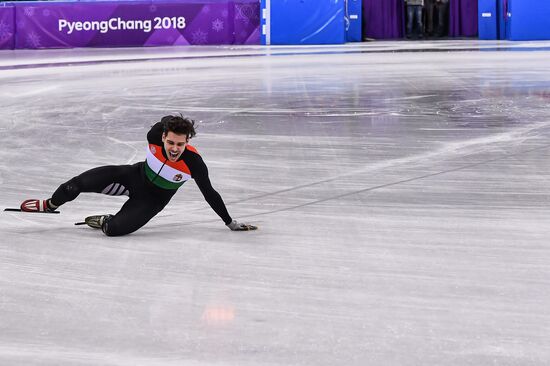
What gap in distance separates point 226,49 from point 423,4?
6579mm

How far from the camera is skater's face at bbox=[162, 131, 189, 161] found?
483 centimetres

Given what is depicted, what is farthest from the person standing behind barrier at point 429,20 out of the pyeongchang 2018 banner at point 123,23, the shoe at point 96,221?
the shoe at point 96,221

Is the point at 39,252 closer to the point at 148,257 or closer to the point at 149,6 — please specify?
the point at 148,257

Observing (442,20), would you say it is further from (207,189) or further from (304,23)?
(207,189)

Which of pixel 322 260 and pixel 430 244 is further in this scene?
pixel 430 244

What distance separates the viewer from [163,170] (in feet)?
16.6

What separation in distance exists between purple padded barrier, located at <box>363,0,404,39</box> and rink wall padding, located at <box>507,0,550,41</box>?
3537 millimetres

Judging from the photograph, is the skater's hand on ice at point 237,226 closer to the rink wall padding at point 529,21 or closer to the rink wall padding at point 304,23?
the rink wall padding at point 304,23

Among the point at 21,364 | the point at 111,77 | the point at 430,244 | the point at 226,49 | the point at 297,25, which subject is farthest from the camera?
the point at 297,25

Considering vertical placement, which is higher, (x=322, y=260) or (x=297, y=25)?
(x=297, y=25)

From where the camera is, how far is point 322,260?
4.45 meters

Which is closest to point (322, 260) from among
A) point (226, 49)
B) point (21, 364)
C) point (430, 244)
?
point (430, 244)

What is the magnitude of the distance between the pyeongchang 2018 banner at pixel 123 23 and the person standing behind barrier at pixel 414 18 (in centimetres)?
442

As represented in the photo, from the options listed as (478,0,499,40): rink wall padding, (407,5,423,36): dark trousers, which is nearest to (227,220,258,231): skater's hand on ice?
(478,0,499,40): rink wall padding
